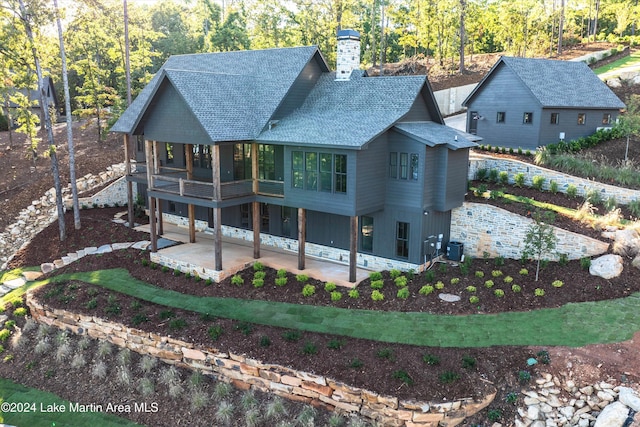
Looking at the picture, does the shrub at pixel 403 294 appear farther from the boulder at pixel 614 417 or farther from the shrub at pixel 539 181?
the shrub at pixel 539 181

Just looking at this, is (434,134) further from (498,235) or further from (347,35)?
(347,35)

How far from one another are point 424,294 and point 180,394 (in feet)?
26.3

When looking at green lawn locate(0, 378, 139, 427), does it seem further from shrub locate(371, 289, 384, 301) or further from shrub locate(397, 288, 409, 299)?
shrub locate(397, 288, 409, 299)

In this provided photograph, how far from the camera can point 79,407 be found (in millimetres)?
13398

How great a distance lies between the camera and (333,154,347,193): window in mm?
16484

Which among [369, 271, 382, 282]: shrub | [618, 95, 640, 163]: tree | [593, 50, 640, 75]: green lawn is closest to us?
Answer: [369, 271, 382, 282]: shrub

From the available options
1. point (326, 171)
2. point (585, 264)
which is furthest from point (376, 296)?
point (585, 264)

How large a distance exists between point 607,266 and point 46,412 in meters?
17.5

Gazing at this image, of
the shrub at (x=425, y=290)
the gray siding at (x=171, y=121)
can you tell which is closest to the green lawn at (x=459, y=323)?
the shrub at (x=425, y=290)

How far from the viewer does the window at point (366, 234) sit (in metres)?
18.3

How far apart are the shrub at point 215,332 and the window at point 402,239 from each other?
280 inches

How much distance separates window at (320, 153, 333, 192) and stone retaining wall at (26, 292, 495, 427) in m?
6.65

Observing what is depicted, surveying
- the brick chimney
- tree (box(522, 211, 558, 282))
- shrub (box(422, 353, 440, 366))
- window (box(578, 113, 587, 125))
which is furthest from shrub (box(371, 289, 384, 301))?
window (box(578, 113, 587, 125))

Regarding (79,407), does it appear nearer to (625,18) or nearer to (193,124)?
(193,124)
